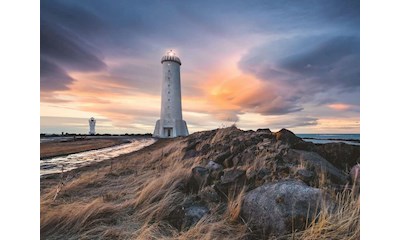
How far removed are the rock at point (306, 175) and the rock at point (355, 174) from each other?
0.43 m

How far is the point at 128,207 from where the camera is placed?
6.61 feet

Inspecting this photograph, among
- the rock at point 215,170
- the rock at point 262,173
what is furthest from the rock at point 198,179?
the rock at point 262,173

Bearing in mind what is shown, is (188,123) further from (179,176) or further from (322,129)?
(322,129)

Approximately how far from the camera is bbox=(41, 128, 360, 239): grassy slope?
5.56 ft

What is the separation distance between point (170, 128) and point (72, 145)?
1035mm

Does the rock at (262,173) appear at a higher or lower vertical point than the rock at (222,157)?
lower

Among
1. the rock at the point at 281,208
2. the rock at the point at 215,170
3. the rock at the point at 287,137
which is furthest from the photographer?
the rock at the point at 287,137

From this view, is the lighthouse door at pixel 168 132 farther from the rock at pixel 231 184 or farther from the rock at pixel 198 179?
the rock at pixel 231 184

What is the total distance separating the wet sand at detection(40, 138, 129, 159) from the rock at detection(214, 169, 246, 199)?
4.68 feet

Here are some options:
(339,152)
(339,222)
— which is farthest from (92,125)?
(339,152)

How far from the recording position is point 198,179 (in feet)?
7.16

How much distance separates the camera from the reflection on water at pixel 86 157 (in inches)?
97.7
